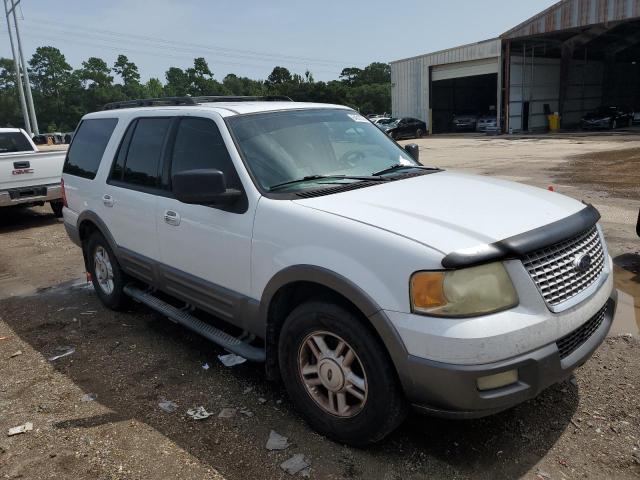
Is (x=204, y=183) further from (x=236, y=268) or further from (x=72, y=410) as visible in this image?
(x=72, y=410)

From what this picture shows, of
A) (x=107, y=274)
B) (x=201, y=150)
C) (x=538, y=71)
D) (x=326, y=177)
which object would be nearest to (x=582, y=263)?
(x=326, y=177)

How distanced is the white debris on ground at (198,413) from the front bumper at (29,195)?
23.2 ft

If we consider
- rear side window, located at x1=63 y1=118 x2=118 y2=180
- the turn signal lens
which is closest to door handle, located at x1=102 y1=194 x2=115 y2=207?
rear side window, located at x1=63 y1=118 x2=118 y2=180

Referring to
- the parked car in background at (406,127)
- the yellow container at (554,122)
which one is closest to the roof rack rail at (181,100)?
the parked car in background at (406,127)

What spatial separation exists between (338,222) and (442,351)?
0.81 meters

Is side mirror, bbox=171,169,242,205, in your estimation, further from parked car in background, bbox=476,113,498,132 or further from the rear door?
parked car in background, bbox=476,113,498,132

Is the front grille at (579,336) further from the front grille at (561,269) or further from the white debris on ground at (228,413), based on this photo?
the white debris on ground at (228,413)

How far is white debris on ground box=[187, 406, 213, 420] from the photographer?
325cm

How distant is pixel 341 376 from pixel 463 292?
811 millimetres

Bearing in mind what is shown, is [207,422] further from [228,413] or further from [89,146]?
[89,146]

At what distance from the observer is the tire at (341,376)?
101 inches

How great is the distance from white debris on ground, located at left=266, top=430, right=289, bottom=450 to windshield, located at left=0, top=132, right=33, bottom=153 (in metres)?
10.2

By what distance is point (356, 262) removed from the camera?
100 inches

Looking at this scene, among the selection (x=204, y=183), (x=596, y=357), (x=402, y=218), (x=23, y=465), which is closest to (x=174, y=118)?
(x=204, y=183)
